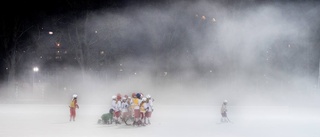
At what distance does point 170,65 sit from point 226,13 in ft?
38.4

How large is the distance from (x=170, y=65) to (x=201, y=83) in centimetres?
502

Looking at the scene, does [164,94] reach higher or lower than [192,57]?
lower

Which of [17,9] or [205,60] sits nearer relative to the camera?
[17,9]

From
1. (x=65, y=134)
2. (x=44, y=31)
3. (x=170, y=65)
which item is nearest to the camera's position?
(x=65, y=134)

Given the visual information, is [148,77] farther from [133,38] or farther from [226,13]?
[226,13]

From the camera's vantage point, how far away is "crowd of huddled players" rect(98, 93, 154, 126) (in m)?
20.0

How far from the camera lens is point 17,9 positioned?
4634 cm

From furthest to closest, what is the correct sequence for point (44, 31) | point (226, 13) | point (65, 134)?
point (44, 31)
point (226, 13)
point (65, 134)

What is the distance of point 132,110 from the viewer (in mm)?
21188

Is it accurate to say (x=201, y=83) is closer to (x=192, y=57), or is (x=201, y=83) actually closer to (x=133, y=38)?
(x=192, y=57)

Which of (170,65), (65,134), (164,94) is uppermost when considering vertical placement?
(170,65)

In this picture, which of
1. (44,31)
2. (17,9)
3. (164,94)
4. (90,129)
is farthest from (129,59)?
(90,129)

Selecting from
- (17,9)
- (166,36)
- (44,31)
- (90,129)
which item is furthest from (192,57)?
(90,129)

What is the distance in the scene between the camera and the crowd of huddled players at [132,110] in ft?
65.5
